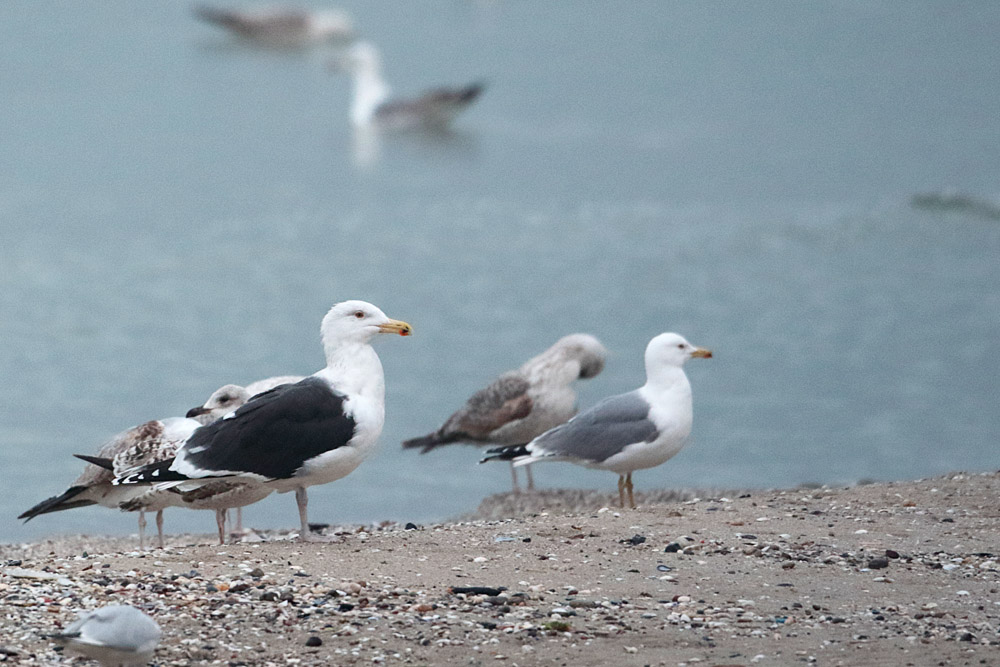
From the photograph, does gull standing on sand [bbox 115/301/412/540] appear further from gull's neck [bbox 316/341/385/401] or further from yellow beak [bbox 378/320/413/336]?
yellow beak [bbox 378/320/413/336]

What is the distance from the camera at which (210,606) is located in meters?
5.21

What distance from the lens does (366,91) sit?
18.2m

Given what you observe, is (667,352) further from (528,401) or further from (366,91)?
(366,91)

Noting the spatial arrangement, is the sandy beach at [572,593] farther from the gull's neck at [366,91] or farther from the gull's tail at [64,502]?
the gull's neck at [366,91]

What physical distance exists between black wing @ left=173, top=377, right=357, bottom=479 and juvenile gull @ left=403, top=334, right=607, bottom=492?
3.40 metres

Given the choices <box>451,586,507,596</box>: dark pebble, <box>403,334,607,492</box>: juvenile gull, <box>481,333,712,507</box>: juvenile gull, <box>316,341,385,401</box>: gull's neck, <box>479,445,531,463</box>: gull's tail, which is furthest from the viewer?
<box>403,334,607,492</box>: juvenile gull

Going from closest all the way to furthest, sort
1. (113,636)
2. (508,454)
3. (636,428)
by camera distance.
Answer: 1. (113,636)
2. (636,428)
3. (508,454)

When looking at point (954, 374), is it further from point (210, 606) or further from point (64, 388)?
point (210, 606)

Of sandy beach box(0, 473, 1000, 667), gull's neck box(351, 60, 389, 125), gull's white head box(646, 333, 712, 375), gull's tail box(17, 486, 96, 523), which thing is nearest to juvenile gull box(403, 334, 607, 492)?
gull's white head box(646, 333, 712, 375)

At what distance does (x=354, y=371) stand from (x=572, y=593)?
5.32ft

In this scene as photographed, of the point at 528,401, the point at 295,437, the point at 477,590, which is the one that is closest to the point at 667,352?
the point at 528,401

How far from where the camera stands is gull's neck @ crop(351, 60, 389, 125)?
1800 cm

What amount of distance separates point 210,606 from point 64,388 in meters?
7.49

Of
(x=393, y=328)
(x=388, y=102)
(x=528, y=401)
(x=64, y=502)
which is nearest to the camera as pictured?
Result: (x=393, y=328)
